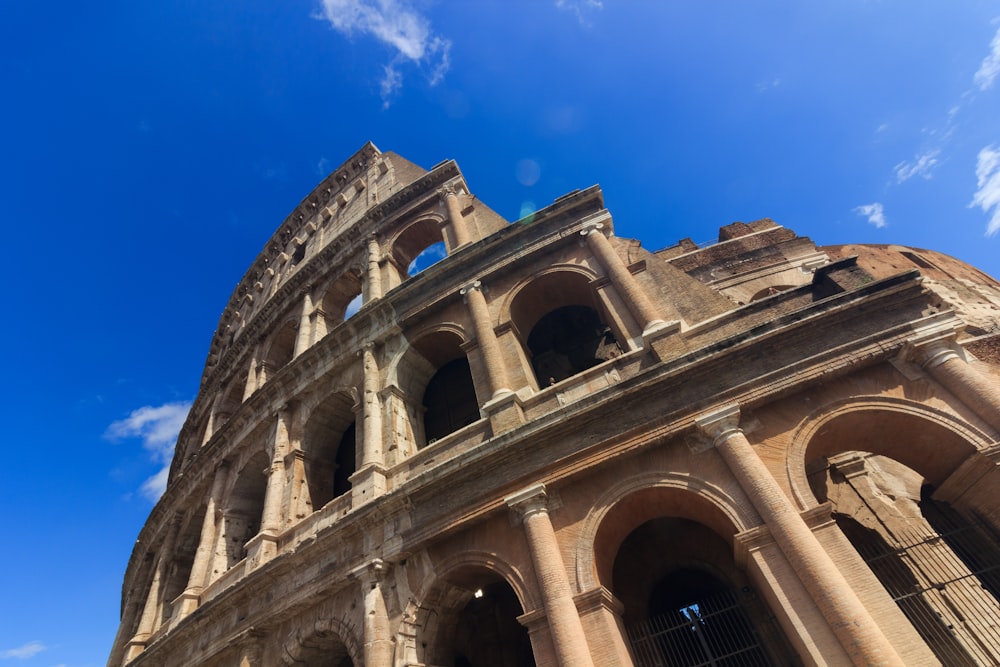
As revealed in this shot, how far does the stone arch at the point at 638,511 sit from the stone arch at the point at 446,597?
106cm

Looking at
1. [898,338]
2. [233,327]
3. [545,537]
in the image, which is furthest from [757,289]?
[233,327]

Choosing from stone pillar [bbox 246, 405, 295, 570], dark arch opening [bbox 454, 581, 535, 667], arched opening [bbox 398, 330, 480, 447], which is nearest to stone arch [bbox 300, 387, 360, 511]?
stone pillar [bbox 246, 405, 295, 570]

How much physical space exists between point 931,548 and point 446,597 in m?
7.09

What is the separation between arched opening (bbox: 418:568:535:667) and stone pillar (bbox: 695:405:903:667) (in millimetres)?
3827

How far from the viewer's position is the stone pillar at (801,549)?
200 inches

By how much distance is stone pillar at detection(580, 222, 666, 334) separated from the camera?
8719 millimetres

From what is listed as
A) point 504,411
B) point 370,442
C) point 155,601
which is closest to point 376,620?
point 370,442

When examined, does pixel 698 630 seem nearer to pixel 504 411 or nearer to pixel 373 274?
pixel 504 411

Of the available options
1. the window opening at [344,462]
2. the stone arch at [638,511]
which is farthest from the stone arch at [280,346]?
the stone arch at [638,511]

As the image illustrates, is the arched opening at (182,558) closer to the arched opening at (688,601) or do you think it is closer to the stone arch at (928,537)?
the arched opening at (688,601)

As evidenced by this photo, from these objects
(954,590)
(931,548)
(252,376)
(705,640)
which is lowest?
(954,590)

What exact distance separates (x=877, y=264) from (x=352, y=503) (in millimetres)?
16116

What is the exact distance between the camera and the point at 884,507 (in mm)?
8766

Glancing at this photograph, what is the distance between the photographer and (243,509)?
42.1ft
